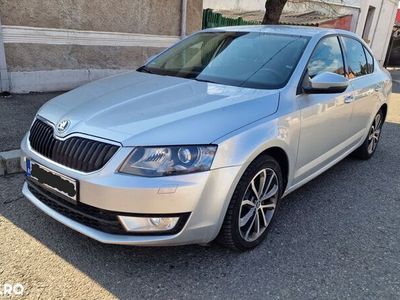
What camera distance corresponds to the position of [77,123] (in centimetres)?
260

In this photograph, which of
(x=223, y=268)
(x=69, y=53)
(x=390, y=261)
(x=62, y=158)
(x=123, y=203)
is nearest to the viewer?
(x=123, y=203)

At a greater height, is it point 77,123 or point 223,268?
point 77,123

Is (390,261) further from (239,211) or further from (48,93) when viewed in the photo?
(48,93)

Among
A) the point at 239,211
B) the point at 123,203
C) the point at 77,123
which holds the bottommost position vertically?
the point at 239,211

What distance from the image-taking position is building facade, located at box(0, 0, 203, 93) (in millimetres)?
6270

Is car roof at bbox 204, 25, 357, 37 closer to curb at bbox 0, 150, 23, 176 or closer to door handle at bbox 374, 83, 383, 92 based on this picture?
door handle at bbox 374, 83, 383, 92

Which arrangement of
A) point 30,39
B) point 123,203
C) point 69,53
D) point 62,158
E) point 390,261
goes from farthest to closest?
point 69,53 < point 30,39 < point 390,261 < point 62,158 < point 123,203

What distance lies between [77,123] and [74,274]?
38.5 inches

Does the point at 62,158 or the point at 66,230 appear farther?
the point at 66,230

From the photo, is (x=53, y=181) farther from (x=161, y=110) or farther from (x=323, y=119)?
(x=323, y=119)

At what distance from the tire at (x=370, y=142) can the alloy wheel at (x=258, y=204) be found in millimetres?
2569

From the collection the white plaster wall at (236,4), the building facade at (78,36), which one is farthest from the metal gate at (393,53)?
the building facade at (78,36)

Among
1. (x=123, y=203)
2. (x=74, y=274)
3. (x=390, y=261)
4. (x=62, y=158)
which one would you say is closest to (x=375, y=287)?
(x=390, y=261)

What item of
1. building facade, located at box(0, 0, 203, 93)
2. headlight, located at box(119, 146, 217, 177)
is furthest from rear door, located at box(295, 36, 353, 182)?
building facade, located at box(0, 0, 203, 93)
